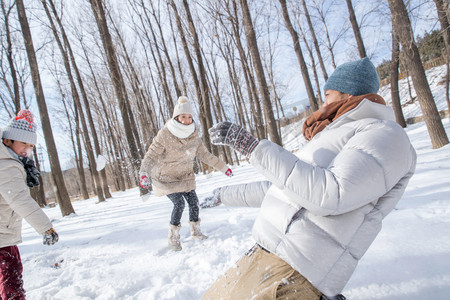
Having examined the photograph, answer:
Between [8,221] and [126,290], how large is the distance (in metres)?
1.22

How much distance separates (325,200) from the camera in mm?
969

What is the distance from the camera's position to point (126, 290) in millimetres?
2303

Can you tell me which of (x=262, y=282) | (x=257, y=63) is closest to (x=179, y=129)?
(x=262, y=282)

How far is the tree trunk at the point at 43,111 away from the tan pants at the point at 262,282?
792 centimetres

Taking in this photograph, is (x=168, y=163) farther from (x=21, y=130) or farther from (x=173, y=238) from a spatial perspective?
(x=21, y=130)

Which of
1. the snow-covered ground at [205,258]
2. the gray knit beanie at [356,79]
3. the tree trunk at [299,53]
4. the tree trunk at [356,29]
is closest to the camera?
the gray knit beanie at [356,79]

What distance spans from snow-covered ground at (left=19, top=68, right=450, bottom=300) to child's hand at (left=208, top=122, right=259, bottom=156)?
1.35 m

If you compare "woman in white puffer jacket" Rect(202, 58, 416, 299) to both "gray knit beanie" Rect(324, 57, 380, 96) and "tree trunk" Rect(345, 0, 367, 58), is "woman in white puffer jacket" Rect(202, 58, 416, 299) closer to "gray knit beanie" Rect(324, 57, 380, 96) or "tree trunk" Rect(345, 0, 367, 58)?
"gray knit beanie" Rect(324, 57, 380, 96)

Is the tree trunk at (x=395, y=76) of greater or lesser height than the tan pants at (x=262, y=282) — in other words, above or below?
above

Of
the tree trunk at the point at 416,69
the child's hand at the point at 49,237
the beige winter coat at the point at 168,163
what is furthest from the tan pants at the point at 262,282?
the tree trunk at the point at 416,69

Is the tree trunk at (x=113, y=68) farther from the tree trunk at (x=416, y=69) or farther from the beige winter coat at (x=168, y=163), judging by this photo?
the tree trunk at (x=416, y=69)

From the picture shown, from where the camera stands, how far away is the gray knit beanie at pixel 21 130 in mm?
2170

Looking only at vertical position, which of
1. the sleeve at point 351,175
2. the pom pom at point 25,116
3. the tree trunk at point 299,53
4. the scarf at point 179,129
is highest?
the tree trunk at point 299,53

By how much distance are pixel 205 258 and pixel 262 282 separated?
166 cm
